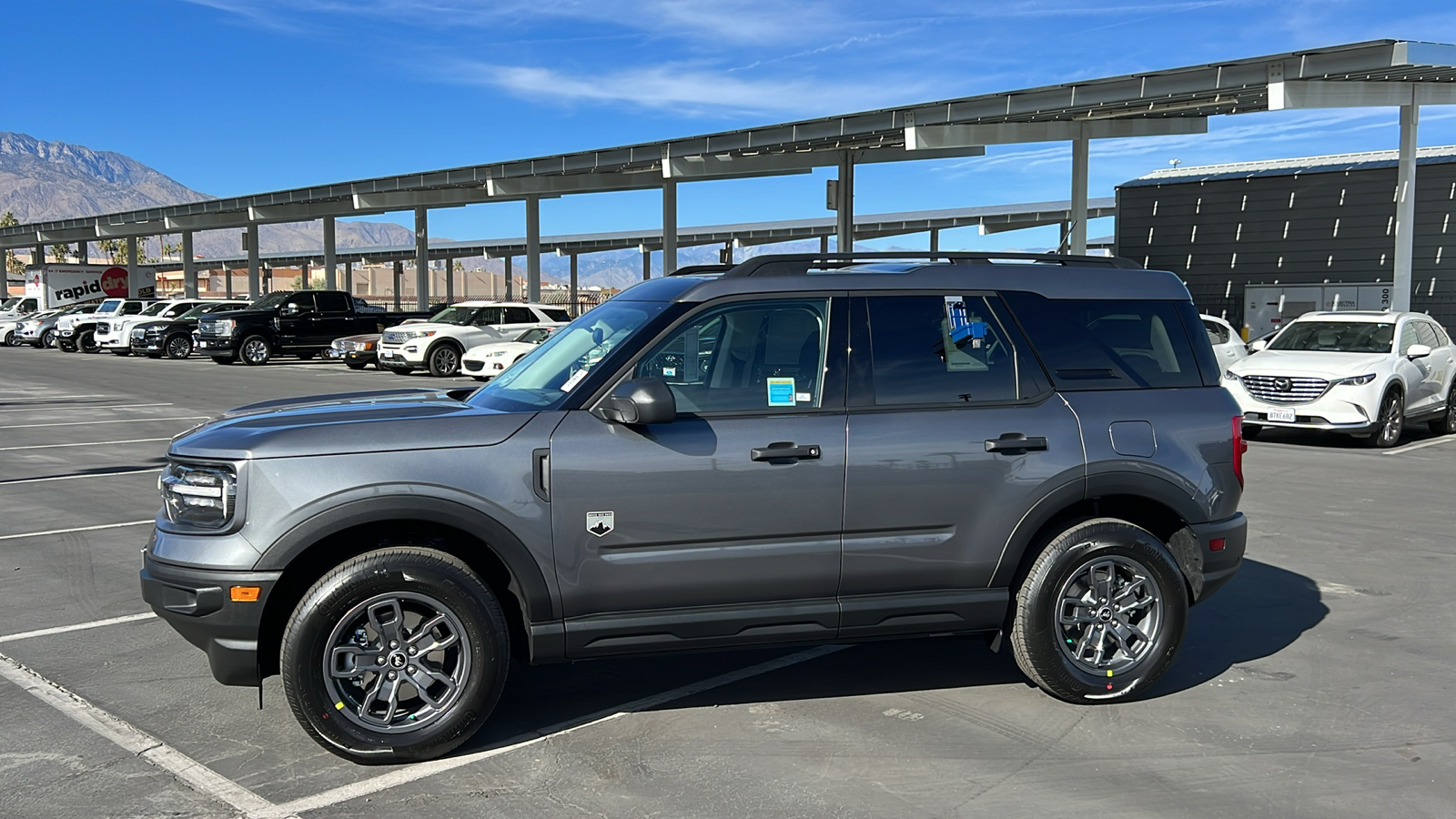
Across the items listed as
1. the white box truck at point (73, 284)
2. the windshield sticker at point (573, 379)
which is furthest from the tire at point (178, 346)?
the windshield sticker at point (573, 379)

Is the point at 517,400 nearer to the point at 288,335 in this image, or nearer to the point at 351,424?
the point at 351,424

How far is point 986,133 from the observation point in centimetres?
2577

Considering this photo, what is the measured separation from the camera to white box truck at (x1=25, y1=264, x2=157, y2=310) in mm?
51250

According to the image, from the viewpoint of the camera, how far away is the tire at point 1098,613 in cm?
510

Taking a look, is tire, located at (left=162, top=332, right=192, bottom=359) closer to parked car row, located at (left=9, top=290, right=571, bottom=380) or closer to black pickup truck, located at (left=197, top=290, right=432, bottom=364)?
parked car row, located at (left=9, top=290, right=571, bottom=380)

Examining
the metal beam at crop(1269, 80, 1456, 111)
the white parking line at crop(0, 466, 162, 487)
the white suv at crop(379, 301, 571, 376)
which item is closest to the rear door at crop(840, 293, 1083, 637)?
the white parking line at crop(0, 466, 162, 487)

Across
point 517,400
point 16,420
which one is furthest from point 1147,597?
point 16,420

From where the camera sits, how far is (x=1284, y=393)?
14.9 metres

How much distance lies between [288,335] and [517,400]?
28964mm

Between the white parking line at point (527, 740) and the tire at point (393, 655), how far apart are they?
0.07m

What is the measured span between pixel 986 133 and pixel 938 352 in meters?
22.0

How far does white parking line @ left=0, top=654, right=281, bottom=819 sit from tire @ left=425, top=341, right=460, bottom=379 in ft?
69.1

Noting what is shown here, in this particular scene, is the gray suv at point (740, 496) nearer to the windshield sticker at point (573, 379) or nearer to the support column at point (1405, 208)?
the windshield sticker at point (573, 379)

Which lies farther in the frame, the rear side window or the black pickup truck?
the black pickup truck
